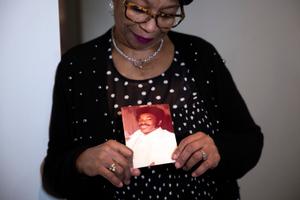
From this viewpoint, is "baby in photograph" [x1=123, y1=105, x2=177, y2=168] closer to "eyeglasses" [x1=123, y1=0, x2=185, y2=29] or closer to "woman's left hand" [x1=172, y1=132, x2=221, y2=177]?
"woman's left hand" [x1=172, y1=132, x2=221, y2=177]

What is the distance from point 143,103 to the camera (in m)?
1.01

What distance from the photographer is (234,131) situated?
3.57 feet

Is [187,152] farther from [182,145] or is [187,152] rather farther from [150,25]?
[150,25]
